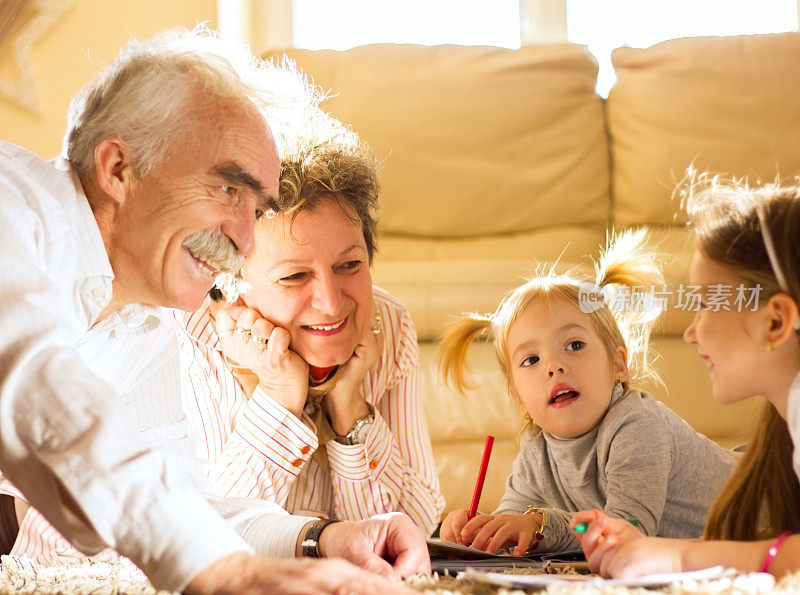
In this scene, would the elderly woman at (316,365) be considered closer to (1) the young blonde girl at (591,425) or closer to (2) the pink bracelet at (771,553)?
(1) the young blonde girl at (591,425)

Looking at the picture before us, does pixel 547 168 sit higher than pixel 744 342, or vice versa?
pixel 547 168

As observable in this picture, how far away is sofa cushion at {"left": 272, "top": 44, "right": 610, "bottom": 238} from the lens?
3.68ft

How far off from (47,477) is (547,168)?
748 mm

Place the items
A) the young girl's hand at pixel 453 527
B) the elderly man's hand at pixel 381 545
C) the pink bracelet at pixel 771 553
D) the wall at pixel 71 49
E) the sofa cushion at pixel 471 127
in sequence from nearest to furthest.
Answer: the pink bracelet at pixel 771 553 < the elderly man's hand at pixel 381 545 < the young girl's hand at pixel 453 527 < the sofa cushion at pixel 471 127 < the wall at pixel 71 49

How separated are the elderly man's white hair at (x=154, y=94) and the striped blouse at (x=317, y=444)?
274 millimetres

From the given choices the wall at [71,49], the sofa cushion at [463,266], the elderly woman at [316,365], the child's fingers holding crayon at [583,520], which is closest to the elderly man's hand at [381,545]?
the child's fingers holding crayon at [583,520]

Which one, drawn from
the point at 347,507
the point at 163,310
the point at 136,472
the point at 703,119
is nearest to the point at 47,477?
the point at 136,472

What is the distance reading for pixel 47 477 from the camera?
55cm

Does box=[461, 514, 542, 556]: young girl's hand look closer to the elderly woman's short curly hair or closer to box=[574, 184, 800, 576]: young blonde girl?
box=[574, 184, 800, 576]: young blonde girl

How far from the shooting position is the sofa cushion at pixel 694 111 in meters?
1.05

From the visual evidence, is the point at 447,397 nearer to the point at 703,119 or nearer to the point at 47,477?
the point at 703,119

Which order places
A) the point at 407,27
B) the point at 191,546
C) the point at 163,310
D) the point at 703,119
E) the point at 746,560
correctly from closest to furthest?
1. the point at 191,546
2. the point at 746,560
3. the point at 163,310
4. the point at 703,119
5. the point at 407,27

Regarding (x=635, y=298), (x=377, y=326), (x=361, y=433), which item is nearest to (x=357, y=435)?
(x=361, y=433)

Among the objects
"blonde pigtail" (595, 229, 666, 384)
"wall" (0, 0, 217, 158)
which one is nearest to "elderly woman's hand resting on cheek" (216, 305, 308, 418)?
"blonde pigtail" (595, 229, 666, 384)
